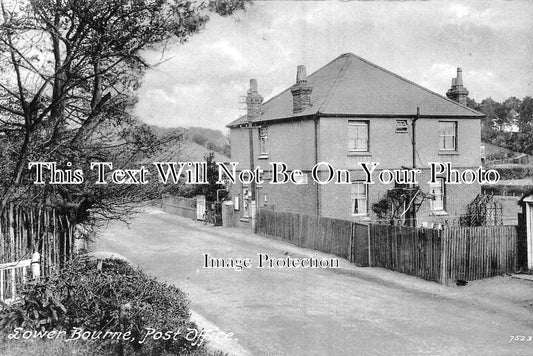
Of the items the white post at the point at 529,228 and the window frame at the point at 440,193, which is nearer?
the white post at the point at 529,228

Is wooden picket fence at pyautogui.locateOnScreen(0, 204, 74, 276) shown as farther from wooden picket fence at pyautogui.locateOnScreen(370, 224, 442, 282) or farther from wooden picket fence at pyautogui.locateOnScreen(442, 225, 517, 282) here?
wooden picket fence at pyautogui.locateOnScreen(442, 225, 517, 282)

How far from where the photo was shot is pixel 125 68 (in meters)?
8.57

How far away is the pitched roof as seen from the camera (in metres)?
24.0

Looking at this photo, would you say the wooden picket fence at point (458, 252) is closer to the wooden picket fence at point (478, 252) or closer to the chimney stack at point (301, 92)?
the wooden picket fence at point (478, 252)

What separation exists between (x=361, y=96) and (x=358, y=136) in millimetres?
2024

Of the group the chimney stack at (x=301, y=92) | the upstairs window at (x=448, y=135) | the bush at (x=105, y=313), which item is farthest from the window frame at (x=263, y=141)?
the bush at (x=105, y=313)

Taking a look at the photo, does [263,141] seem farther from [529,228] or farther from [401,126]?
[529,228]

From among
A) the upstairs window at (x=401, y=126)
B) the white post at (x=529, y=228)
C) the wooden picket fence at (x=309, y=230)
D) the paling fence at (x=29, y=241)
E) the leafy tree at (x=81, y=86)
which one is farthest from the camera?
the upstairs window at (x=401, y=126)

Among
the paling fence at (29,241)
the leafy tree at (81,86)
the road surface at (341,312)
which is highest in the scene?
the leafy tree at (81,86)

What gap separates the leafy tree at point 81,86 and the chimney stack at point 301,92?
51.0 ft

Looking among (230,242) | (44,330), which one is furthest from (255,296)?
(230,242)

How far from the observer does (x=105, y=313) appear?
7.40 m

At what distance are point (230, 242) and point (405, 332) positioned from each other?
13.6 m

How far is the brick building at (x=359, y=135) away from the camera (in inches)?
931
